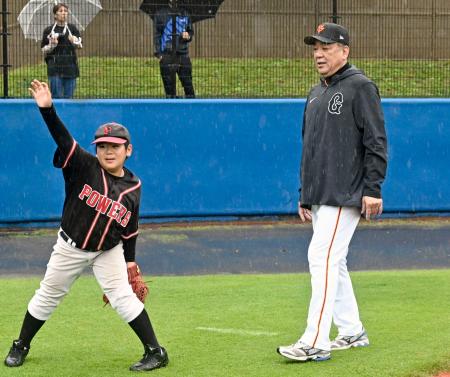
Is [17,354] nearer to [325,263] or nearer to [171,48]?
[325,263]

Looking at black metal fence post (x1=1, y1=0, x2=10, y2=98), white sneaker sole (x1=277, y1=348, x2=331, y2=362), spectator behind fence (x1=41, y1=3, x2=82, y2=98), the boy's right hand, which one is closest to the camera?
the boy's right hand

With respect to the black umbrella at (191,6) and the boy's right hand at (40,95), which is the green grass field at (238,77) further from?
the boy's right hand at (40,95)

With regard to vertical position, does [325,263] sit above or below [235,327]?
above

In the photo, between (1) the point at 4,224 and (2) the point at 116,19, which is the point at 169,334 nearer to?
(1) the point at 4,224

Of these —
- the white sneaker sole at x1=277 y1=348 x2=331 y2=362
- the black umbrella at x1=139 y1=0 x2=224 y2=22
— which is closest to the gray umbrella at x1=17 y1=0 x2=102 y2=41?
the black umbrella at x1=139 y1=0 x2=224 y2=22

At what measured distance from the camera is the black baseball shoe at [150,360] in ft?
21.0

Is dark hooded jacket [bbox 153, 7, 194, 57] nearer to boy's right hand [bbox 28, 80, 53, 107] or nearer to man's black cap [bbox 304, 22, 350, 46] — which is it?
man's black cap [bbox 304, 22, 350, 46]

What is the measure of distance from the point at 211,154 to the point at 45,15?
2.73m

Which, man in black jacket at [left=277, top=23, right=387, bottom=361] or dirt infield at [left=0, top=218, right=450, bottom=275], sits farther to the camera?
dirt infield at [left=0, top=218, right=450, bottom=275]

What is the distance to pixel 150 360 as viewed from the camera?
253 inches

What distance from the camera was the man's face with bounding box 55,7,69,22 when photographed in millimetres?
13039

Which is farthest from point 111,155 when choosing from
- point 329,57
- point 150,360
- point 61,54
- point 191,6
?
point 191,6

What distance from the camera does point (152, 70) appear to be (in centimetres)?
1330

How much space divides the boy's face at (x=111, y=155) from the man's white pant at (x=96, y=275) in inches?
19.6
